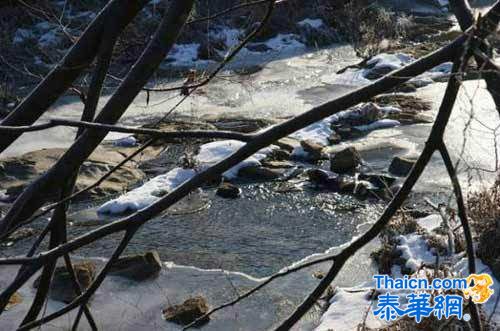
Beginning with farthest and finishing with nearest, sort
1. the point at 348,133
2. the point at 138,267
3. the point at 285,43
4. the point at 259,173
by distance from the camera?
the point at 285,43 → the point at 348,133 → the point at 259,173 → the point at 138,267

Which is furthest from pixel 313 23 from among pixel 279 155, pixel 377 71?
pixel 279 155

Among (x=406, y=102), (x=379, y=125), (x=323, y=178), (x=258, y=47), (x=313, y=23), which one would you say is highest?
(x=313, y=23)

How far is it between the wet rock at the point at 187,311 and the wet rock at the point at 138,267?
0.80m

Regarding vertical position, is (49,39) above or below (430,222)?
above

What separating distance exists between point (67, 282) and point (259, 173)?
3327 millimetres

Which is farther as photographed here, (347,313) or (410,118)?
→ (410,118)

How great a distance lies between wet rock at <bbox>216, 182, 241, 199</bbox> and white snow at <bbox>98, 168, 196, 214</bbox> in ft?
1.68

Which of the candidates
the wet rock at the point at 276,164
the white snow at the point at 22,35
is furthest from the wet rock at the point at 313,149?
the white snow at the point at 22,35

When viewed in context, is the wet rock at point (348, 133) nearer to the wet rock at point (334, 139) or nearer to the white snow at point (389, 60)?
the wet rock at point (334, 139)

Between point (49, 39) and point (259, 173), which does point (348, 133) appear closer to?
point (259, 173)

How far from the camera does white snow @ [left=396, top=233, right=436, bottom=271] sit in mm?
5613

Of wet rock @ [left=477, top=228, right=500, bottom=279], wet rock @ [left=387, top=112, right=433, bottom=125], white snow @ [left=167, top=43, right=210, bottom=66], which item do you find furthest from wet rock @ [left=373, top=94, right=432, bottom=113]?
wet rock @ [left=477, top=228, right=500, bottom=279]

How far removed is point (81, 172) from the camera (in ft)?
29.0

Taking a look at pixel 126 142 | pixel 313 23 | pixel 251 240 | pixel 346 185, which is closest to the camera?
pixel 251 240
